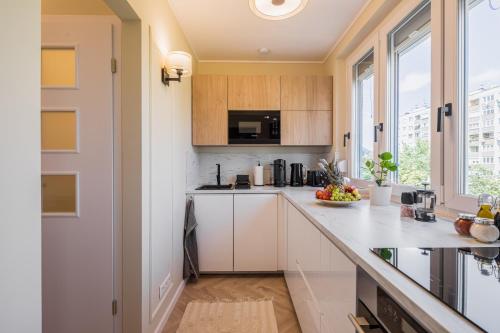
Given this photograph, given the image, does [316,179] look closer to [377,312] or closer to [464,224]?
[464,224]

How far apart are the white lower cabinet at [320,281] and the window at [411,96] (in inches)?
32.1

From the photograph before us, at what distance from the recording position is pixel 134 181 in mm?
1489

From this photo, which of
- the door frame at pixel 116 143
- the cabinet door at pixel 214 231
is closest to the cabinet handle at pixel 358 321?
the door frame at pixel 116 143

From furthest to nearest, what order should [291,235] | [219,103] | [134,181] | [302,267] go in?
[219,103], [291,235], [302,267], [134,181]

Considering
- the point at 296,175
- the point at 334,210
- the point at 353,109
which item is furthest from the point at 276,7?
the point at 296,175

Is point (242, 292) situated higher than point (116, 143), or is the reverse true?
point (116, 143)

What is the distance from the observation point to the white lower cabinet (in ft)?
2.82

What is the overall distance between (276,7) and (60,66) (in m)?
1.32

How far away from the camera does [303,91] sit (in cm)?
288

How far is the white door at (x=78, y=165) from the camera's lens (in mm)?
1508

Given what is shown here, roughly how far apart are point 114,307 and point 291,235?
4.27 ft

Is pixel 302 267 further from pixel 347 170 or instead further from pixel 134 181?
pixel 347 170
